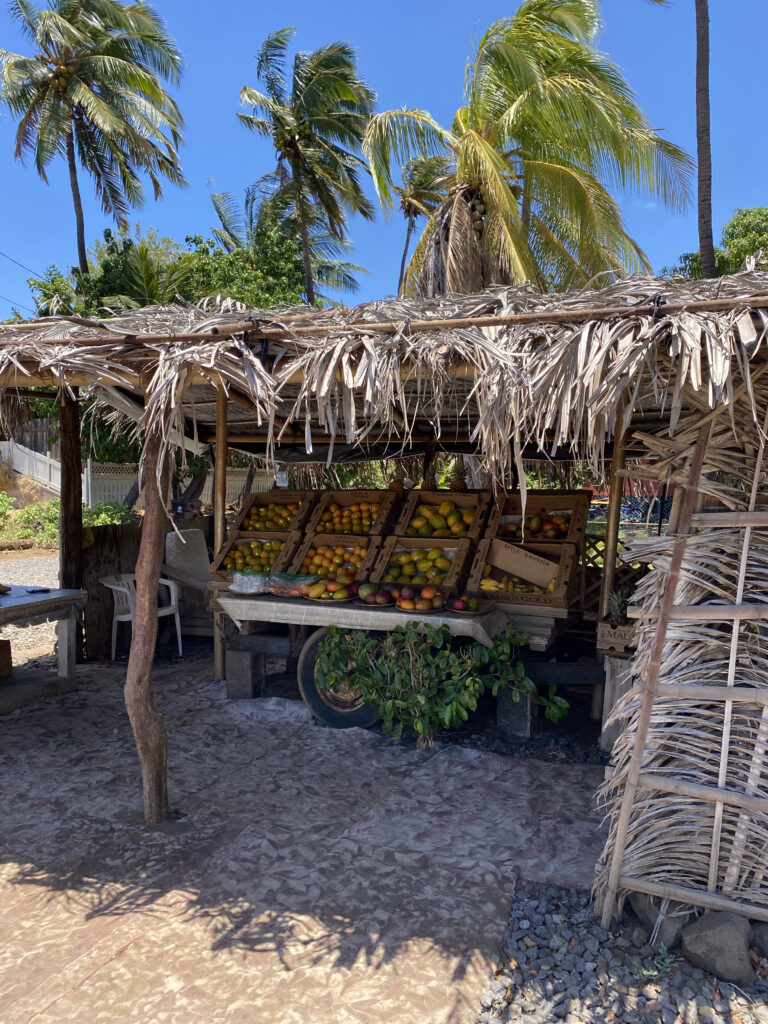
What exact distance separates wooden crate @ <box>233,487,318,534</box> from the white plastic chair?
4.71 ft

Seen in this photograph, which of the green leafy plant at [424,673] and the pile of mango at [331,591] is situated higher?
the pile of mango at [331,591]

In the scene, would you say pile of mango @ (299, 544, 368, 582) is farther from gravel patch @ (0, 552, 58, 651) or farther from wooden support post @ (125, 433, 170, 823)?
gravel patch @ (0, 552, 58, 651)

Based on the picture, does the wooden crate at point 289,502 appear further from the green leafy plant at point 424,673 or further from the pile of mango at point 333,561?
the green leafy plant at point 424,673

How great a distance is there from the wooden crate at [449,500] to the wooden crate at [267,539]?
91cm

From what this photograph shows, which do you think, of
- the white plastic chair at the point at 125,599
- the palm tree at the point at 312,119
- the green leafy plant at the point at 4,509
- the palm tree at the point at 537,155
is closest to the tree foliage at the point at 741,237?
the palm tree at the point at 537,155

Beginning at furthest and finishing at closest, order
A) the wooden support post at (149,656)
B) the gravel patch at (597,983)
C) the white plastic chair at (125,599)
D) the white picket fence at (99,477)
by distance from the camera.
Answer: the white picket fence at (99,477) < the white plastic chair at (125,599) < the wooden support post at (149,656) < the gravel patch at (597,983)

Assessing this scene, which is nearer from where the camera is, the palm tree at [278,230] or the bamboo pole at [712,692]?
the bamboo pole at [712,692]

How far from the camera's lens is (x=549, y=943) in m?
2.97

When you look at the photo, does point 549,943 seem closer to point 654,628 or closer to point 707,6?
point 654,628

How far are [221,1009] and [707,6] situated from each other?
1164 centimetres

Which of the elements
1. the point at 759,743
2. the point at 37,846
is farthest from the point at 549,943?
the point at 37,846

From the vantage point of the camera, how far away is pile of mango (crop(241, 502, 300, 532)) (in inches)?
260

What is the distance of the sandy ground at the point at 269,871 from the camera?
2725mm

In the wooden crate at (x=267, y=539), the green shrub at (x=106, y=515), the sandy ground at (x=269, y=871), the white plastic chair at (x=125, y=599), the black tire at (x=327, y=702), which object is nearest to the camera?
the sandy ground at (x=269, y=871)
